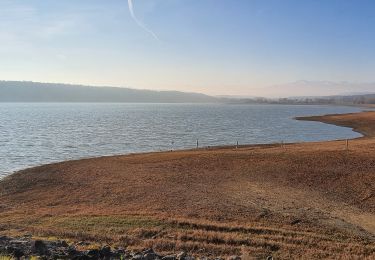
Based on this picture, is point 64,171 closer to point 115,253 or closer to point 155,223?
point 155,223

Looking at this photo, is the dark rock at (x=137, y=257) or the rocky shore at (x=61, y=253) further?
the dark rock at (x=137, y=257)

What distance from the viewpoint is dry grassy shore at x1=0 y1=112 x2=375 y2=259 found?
17250 mm

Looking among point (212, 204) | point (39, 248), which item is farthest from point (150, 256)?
point (212, 204)

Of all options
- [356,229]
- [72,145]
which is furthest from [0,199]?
[72,145]

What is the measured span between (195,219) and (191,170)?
16.0 m

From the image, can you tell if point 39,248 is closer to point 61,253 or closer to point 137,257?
point 61,253

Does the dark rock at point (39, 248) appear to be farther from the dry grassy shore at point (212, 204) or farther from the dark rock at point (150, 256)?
the dry grassy shore at point (212, 204)

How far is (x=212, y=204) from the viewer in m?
24.6

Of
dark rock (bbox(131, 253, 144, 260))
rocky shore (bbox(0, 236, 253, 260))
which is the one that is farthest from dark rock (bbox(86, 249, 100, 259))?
dark rock (bbox(131, 253, 144, 260))

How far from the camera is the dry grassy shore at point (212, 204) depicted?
17250 mm

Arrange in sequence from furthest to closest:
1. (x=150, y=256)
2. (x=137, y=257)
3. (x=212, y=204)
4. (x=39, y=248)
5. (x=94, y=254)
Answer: (x=212, y=204) < (x=39, y=248) < (x=150, y=256) < (x=137, y=257) < (x=94, y=254)

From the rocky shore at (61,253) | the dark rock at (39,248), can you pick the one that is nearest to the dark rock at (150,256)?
the rocky shore at (61,253)

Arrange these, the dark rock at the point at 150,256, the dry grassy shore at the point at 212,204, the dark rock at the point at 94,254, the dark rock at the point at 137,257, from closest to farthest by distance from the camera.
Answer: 1. the dark rock at the point at 94,254
2. the dark rock at the point at 137,257
3. the dark rock at the point at 150,256
4. the dry grassy shore at the point at 212,204

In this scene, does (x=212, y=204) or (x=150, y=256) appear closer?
(x=150, y=256)
